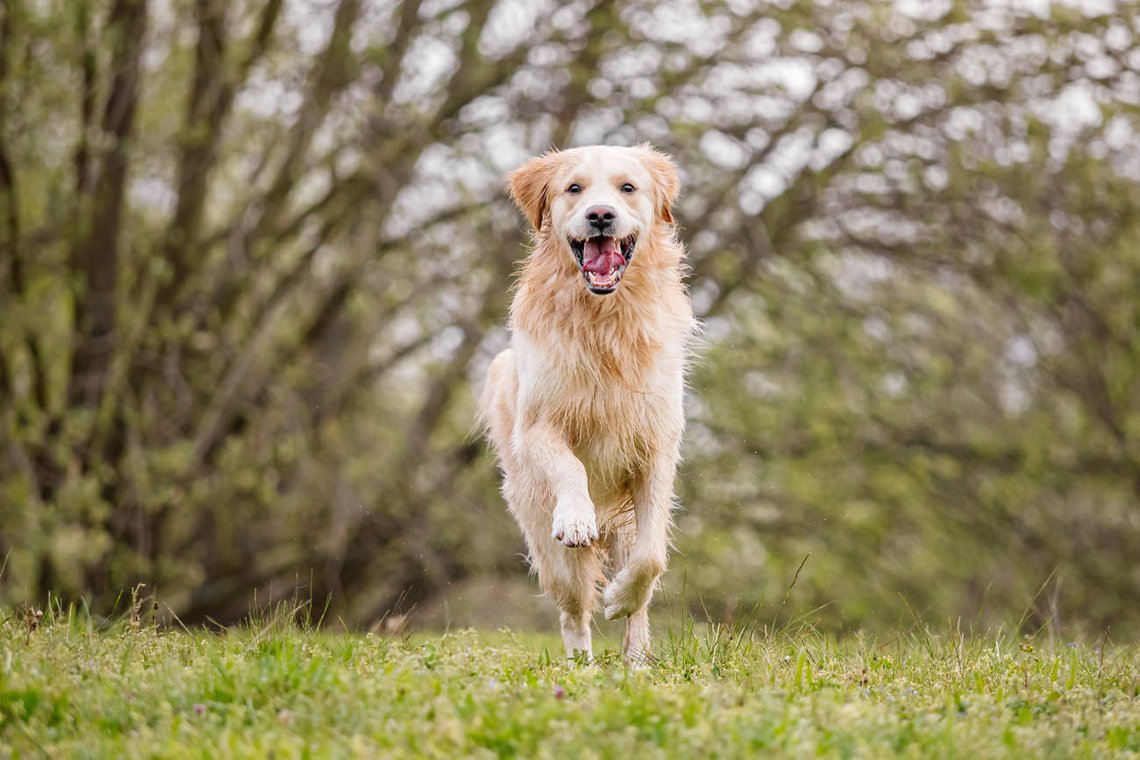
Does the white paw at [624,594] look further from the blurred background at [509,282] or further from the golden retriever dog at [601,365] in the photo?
the blurred background at [509,282]

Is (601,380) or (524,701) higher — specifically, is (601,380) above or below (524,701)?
above

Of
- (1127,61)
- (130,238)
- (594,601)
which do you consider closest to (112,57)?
(130,238)

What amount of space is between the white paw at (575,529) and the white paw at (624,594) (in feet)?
0.94

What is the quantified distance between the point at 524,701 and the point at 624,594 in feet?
5.42

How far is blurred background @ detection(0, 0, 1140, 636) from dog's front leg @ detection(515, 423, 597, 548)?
16.5ft

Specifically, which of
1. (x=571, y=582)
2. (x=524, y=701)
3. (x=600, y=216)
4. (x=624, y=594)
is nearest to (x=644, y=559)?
(x=624, y=594)

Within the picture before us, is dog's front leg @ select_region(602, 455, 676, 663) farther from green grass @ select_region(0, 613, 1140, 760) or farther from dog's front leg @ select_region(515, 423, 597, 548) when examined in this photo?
green grass @ select_region(0, 613, 1140, 760)

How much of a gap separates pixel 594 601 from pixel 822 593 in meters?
5.94

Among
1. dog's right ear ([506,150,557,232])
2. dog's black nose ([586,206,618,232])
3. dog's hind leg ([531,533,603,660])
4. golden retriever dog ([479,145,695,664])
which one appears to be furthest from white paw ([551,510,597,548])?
dog's right ear ([506,150,557,232])

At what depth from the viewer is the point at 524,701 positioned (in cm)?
367

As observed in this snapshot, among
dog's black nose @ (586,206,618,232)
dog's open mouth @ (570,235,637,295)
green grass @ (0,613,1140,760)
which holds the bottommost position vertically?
green grass @ (0,613,1140,760)

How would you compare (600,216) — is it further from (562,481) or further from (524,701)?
(524,701)

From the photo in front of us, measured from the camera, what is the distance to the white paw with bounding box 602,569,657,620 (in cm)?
528

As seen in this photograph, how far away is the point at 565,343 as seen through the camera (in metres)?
5.54
